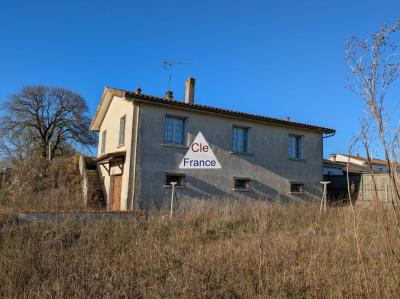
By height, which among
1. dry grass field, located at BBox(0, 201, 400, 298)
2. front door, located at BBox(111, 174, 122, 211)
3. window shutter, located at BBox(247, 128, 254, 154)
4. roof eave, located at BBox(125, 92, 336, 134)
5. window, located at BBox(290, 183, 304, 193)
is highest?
roof eave, located at BBox(125, 92, 336, 134)

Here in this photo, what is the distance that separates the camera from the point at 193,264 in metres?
5.35

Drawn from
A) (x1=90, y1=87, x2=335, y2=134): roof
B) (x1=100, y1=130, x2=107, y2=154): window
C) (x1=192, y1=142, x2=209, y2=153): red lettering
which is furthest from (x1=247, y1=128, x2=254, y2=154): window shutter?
(x1=192, y1=142, x2=209, y2=153): red lettering

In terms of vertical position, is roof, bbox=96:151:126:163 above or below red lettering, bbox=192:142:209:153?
above

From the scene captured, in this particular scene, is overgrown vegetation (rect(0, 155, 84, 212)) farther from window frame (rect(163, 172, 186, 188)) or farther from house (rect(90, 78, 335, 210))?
window frame (rect(163, 172, 186, 188))

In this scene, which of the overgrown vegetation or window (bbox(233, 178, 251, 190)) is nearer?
the overgrown vegetation

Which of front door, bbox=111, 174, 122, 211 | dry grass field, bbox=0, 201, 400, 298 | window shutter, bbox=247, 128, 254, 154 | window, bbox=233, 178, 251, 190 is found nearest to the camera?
dry grass field, bbox=0, 201, 400, 298

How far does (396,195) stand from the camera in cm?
274

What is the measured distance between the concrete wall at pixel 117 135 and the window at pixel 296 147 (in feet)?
30.4

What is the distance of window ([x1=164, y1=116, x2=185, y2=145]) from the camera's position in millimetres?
15539

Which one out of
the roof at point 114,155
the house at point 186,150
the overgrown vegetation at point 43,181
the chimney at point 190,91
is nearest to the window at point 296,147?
the house at point 186,150

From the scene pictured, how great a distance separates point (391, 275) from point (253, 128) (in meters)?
15.0

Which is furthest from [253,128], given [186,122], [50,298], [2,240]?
[50,298]

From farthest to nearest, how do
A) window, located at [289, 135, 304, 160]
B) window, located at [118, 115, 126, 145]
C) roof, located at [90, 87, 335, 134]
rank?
1. window, located at [289, 135, 304, 160]
2. window, located at [118, 115, 126, 145]
3. roof, located at [90, 87, 335, 134]

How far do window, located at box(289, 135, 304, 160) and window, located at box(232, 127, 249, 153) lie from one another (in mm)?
3173
